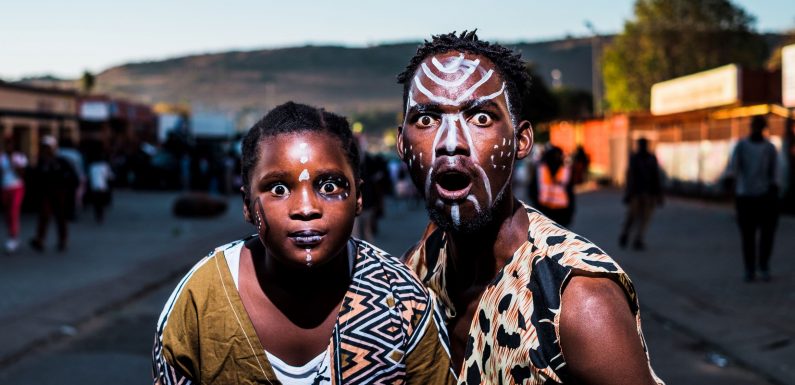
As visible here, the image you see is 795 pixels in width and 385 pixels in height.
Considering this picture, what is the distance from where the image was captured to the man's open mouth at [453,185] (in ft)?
7.63

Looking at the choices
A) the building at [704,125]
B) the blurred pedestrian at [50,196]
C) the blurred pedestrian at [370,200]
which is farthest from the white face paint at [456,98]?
the building at [704,125]

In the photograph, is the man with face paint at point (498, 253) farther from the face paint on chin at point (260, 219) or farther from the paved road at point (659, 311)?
the paved road at point (659, 311)

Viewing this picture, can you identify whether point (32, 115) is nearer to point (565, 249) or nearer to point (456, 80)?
point (456, 80)

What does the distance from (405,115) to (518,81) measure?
0.35 metres

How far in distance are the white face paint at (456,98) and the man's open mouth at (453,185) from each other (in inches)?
1.0

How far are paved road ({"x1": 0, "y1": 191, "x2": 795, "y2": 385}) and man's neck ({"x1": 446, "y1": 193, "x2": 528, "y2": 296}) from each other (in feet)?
12.2

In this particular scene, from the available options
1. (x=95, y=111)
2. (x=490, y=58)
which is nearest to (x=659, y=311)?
(x=490, y=58)

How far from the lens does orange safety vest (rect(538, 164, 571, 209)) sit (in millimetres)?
9094

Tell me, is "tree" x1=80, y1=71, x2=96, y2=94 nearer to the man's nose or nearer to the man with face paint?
the man with face paint

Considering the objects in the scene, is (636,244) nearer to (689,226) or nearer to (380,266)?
(689,226)

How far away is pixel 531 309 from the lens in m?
2.09

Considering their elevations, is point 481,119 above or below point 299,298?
above

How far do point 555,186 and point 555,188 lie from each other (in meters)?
0.02

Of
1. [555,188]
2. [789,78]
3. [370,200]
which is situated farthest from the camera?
[789,78]
